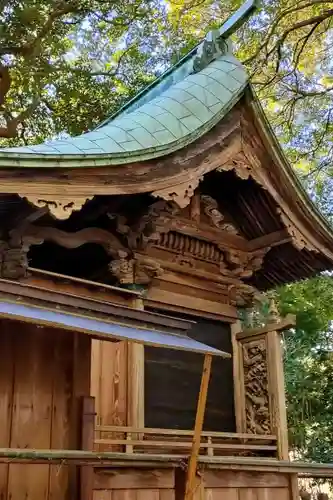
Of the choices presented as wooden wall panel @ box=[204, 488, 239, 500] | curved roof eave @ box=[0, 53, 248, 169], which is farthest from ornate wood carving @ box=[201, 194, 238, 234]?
wooden wall panel @ box=[204, 488, 239, 500]

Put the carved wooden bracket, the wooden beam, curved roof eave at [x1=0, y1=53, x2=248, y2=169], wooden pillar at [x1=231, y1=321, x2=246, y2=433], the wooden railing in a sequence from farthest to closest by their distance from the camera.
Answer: wooden pillar at [x1=231, y1=321, x2=246, y2=433] < the wooden beam < the carved wooden bracket < the wooden railing < curved roof eave at [x1=0, y1=53, x2=248, y2=169]

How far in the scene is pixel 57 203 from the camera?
15.4 feet

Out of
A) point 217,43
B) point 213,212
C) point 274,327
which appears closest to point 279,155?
point 213,212

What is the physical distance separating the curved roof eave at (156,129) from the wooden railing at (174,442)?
2.30 m

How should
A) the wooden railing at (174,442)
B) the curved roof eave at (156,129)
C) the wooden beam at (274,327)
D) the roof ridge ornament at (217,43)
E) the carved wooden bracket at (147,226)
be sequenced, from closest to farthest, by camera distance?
the curved roof eave at (156,129)
the wooden railing at (174,442)
the carved wooden bracket at (147,226)
the wooden beam at (274,327)
the roof ridge ornament at (217,43)

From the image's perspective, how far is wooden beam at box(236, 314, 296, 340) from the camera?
6238 millimetres

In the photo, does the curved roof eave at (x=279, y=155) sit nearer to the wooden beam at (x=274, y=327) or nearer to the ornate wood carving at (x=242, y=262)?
the ornate wood carving at (x=242, y=262)

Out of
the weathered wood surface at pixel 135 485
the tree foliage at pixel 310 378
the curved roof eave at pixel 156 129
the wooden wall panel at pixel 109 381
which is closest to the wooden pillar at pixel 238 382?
the wooden wall panel at pixel 109 381

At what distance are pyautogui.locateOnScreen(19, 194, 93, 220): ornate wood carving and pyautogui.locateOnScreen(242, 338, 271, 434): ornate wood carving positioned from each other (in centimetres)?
301

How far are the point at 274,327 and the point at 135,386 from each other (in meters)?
1.68

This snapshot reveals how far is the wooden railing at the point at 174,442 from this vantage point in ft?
17.7

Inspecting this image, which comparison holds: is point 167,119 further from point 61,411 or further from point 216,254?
point 61,411

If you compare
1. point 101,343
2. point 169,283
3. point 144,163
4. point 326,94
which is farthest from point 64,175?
point 326,94

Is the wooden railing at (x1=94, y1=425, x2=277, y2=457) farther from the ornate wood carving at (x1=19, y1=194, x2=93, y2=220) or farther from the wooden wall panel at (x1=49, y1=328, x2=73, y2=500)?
the ornate wood carving at (x1=19, y1=194, x2=93, y2=220)
